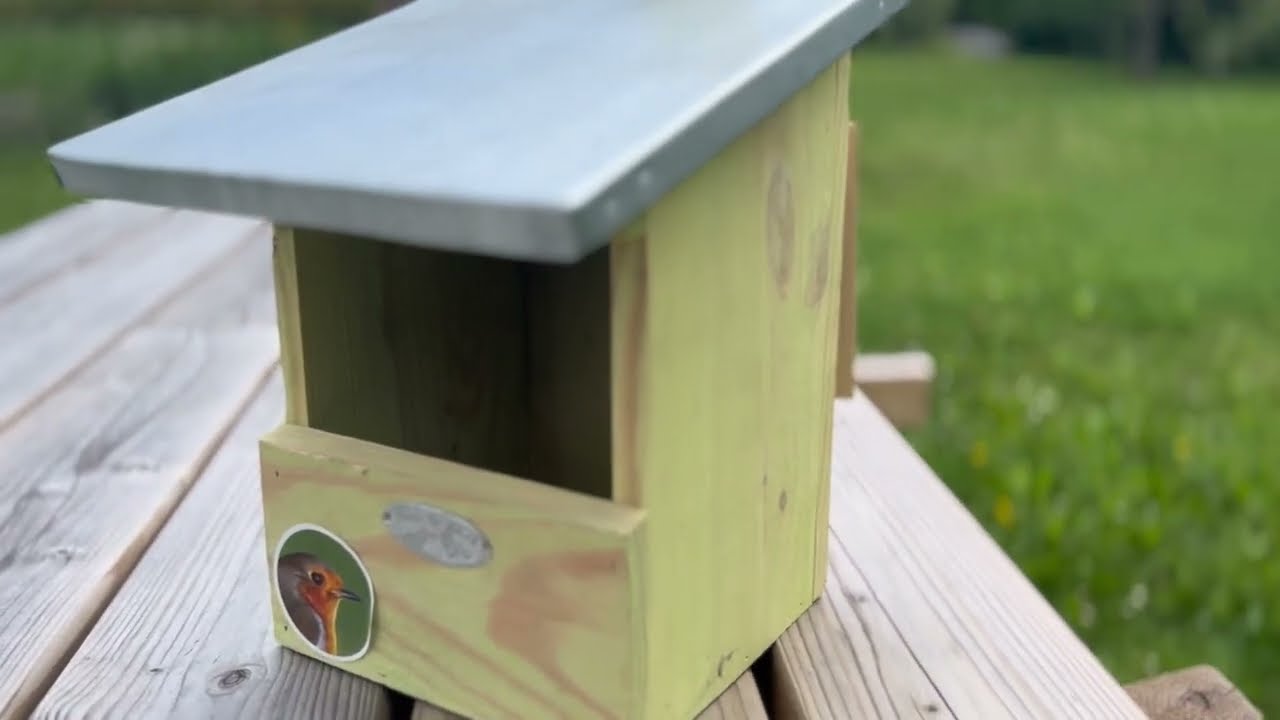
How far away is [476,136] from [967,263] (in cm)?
386

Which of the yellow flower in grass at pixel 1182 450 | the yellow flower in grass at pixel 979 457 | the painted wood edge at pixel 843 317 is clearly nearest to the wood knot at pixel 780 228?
the painted wood edge at pixel 843 317

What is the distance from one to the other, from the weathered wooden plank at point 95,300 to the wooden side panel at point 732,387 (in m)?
1.03

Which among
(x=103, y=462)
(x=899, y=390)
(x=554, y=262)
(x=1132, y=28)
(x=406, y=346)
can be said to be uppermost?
(x=554, y=262)

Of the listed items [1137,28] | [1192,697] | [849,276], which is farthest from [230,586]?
[1137,28]

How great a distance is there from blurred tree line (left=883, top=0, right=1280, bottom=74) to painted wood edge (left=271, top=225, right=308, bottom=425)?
937 cm

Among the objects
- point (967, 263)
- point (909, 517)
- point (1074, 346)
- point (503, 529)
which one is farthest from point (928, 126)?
point (503, 529)

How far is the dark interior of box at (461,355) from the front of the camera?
92 centimetres

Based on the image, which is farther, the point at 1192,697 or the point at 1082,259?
the point at 1082,259

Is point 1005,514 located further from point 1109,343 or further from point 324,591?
point 324,591

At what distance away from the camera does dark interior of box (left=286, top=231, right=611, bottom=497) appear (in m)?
0.92

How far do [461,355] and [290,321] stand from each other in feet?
0.93

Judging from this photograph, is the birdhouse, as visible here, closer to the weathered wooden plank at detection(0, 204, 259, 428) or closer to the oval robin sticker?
the oval robin sticker

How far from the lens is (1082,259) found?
13.9 ft

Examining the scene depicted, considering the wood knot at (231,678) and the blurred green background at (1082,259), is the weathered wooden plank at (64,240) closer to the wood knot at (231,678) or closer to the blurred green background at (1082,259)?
the wood knot at (231,678)
